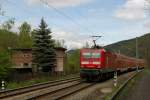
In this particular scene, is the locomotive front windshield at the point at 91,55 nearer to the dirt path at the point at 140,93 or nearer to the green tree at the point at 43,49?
the dirt path at the point at 140,93

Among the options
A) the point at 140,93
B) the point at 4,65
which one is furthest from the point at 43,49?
the point at 140,93

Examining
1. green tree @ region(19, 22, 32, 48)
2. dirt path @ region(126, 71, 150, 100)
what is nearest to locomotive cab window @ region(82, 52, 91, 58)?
dirt path @ region(126, 71, 150, 100)

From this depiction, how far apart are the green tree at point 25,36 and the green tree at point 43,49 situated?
3072cm

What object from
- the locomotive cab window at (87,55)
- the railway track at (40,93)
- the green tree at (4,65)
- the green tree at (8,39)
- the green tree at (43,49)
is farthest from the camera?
the green tree at (8,39)

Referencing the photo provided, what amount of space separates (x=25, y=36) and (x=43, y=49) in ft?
153

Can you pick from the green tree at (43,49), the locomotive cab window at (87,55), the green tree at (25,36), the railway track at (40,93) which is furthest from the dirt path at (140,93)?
the green tree at (25,36)

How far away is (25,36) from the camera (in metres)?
99.2

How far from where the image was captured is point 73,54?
238ft

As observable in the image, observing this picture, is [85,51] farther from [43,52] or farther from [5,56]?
[43,52]

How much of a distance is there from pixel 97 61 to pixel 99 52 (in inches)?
34.5

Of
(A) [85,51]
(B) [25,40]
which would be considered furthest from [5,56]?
(B) [25,40]

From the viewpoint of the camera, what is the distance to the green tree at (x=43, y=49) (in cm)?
5275

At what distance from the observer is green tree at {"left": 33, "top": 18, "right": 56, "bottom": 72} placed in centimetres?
5275

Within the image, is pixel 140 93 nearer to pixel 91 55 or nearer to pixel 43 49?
pixel 91 55
